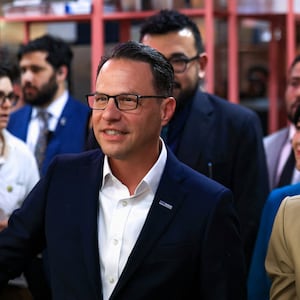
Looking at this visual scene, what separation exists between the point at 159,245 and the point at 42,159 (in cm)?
211

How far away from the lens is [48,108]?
4.54 m

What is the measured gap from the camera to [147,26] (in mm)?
3451

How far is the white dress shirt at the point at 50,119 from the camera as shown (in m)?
4.33

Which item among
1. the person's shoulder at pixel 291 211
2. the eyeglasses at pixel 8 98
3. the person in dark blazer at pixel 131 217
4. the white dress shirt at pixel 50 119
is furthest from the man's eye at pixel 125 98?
the white dress shirt at pixel 50 119

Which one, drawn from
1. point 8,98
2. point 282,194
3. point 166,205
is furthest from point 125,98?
point 8,98

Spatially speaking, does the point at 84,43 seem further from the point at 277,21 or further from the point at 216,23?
the point at 277,21

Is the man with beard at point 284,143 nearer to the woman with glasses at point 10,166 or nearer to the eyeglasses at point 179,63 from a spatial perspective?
the eyeglasses at point 179,63

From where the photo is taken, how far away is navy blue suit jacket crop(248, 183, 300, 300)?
282 cm

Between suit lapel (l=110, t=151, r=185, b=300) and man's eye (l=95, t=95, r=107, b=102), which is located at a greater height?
man's eye (l=95, t=95, r=107, b=102)

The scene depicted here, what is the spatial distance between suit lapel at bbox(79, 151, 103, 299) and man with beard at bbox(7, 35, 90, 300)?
166cm

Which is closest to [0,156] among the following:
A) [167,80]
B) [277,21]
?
[167,80]

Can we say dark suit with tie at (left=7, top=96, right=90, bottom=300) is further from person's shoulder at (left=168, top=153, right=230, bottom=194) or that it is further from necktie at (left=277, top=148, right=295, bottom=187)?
person's shoulder at (left=168, top=153, right=230, bottom=194)

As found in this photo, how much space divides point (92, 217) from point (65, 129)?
210cm

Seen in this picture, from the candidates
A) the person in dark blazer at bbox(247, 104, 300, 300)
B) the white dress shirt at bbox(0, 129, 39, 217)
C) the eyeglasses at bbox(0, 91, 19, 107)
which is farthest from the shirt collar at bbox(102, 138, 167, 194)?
the eyeglasses at bbox(0, 91, 19, 107)
